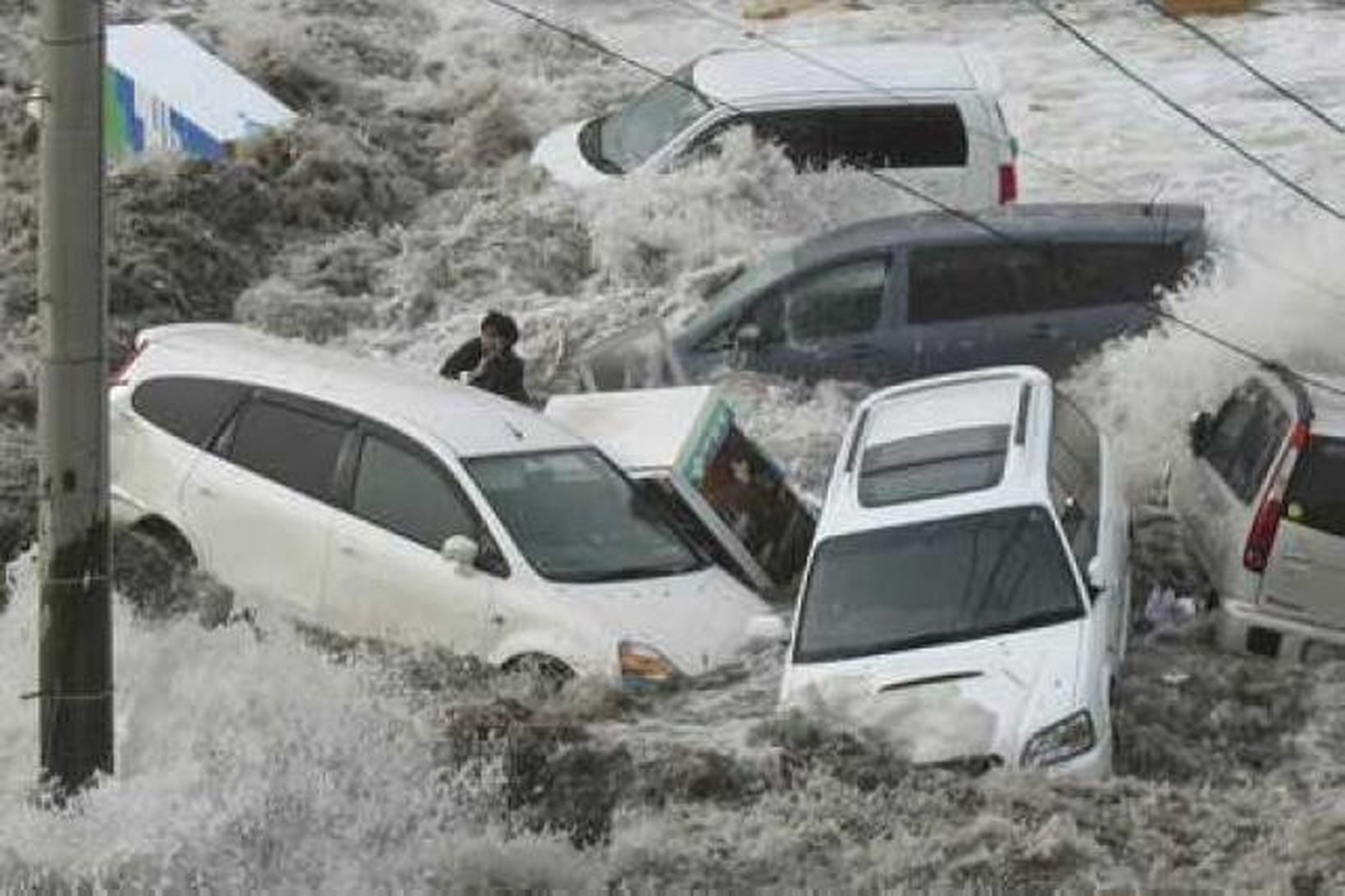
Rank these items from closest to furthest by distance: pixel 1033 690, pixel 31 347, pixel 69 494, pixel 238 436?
pixel 69 494, pixel 1033 690, pixel 238 436, pixel 31 347

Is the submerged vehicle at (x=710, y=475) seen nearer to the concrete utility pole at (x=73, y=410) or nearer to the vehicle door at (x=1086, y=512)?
the vehicle door at (x=1086, y=512)

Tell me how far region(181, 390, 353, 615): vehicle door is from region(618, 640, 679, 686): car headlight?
5.68 ft

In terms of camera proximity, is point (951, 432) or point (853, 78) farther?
point (853, 78)

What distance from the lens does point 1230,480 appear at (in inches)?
527

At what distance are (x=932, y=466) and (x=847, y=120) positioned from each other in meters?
7.71

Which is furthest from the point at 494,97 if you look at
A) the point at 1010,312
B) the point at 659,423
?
the point at 659,423

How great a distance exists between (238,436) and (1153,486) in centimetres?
583

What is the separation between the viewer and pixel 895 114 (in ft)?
62.1

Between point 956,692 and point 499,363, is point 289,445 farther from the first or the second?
point 956,692

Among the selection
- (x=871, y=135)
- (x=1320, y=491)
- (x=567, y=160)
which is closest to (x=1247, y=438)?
(x=1320, y=491)

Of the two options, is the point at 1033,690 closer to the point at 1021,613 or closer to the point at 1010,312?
the point at 1021,613

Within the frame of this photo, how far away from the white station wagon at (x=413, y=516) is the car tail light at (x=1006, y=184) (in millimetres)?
6568

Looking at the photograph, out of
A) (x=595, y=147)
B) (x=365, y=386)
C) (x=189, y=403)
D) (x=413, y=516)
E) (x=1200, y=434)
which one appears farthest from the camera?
(x=595, y=147)

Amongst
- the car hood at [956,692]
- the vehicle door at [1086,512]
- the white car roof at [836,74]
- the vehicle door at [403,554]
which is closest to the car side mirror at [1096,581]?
the vehicle door at [1086,512]
